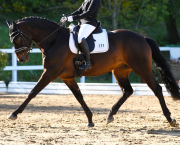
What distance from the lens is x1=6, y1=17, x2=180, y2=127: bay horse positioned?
18.2 ft

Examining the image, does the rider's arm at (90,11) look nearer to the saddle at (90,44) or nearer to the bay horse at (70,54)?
the saddle at (90,44)

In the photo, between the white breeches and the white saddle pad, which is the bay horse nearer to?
the white saddle pad

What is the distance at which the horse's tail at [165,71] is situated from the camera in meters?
6.18

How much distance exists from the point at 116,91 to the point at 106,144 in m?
7.15

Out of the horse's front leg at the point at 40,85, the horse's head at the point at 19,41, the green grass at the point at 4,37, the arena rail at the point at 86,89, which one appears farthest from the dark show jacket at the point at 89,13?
the green grass at the point at 4,37

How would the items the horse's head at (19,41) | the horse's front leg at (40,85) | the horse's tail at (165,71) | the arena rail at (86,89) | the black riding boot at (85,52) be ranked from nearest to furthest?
the horse's front leg at (40,85)
the horse's head at (19,41)
the black riding boot at (85,52)
the horse's tail at (165,71)
the arena rail at (86,89)

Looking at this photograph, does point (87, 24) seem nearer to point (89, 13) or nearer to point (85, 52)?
point (89, 13)

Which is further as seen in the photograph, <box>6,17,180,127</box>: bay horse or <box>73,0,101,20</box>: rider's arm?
<box>73,0,101,20</box>: rider's arm

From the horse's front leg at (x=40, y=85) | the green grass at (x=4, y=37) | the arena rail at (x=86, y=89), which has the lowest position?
the arena rail at (x=86, y=89)

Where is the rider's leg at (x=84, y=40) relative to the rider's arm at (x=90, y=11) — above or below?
below

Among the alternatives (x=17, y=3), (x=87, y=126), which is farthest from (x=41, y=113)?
(x=17, y=3)

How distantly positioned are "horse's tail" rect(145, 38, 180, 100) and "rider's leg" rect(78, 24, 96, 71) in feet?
4.31

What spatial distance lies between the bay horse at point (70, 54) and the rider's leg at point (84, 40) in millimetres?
178

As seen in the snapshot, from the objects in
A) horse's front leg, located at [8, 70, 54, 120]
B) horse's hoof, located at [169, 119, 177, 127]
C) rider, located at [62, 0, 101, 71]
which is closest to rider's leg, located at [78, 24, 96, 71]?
rider, located at [62, 0, 101, 71]
